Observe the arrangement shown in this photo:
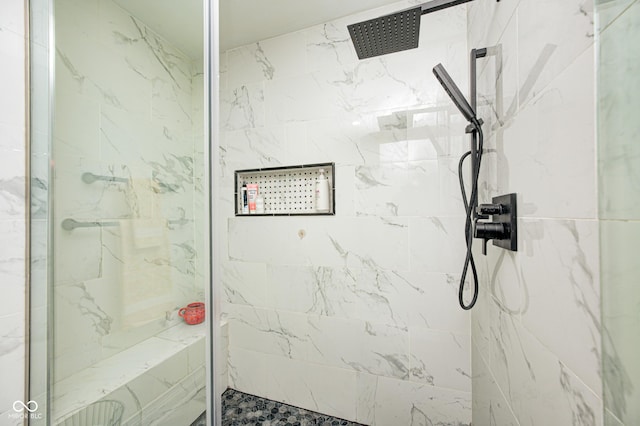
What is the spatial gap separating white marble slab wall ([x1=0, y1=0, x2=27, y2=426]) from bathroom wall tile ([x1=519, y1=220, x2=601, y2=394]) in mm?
1399

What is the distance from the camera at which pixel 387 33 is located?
2.94 ft

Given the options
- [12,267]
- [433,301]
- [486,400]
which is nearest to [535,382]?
[486,400]

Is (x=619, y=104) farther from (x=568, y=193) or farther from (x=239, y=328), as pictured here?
(x=239, y=328)

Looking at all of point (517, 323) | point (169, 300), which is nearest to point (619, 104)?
point (517, 323)

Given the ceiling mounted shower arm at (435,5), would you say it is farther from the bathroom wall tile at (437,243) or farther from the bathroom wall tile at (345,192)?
the bathroom wall tile at (437,243)

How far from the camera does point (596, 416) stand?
1.37 feet

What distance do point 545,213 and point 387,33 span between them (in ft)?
2.52

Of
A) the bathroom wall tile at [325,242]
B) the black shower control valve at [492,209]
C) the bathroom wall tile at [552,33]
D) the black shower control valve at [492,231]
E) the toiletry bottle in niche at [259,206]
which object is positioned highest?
the bathroom wall tile at [552,33]

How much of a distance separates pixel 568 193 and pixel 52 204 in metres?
1.31

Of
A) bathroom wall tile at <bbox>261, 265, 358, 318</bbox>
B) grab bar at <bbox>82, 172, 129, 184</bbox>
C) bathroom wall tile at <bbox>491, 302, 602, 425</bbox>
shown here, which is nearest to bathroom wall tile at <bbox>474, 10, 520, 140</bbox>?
bathroom wall tile at <bbox>491, 302, 602, 425</bbox>

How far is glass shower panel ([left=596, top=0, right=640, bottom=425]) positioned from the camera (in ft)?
0.99

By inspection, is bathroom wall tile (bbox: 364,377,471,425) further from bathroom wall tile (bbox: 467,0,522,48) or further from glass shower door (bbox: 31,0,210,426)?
bathroom wall tile (bbox: 467,0,522,48)

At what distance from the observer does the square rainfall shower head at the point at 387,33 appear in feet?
2.70

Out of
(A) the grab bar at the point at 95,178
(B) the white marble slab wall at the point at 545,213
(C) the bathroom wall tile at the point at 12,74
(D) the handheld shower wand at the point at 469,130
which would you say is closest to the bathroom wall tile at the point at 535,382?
(B) the white marble slab wall at the point at 545,213
